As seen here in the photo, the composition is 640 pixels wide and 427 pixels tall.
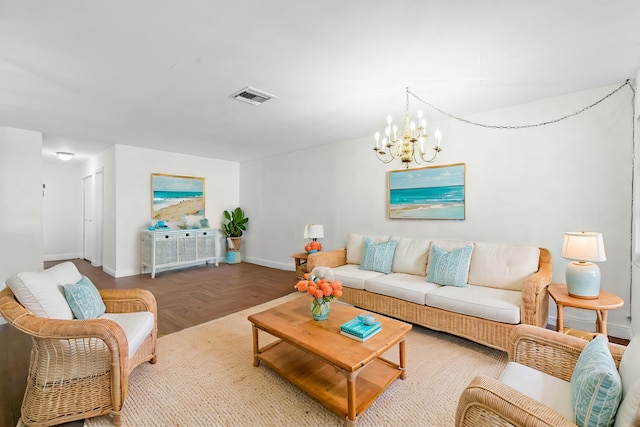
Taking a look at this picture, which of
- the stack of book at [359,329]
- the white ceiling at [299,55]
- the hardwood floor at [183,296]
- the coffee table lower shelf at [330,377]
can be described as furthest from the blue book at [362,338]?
the white ceiling at [299,55]

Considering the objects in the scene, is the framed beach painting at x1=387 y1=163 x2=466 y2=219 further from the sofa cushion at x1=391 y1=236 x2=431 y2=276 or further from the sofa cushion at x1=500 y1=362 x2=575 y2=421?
the sofa cushion at x1=500 y1=362 x2=575 y2=421

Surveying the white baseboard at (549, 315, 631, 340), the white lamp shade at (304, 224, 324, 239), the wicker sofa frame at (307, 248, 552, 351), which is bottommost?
the white baseboard at (549, 315, 631, 340)

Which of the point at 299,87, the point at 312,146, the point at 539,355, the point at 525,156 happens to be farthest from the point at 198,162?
the point at 539,355

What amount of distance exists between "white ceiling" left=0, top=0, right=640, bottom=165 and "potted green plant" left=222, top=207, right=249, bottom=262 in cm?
322

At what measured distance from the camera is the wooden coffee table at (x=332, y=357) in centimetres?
169

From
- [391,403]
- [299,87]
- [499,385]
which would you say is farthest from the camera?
[299,87]

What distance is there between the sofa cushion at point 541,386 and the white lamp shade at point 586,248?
1.36m

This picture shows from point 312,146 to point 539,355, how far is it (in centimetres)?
453

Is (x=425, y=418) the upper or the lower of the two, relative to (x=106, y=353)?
lower

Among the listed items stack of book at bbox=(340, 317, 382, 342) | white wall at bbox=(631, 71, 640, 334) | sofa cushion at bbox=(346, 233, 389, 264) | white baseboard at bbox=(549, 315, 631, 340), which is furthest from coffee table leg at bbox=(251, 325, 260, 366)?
white wall at bbox=(631, 71, 640, 334)

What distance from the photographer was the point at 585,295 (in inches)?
91.6

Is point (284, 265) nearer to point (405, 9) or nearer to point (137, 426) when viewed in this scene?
point (137, 426)

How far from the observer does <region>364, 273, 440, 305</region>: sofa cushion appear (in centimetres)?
289

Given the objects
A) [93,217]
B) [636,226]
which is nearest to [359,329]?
[636,226]
